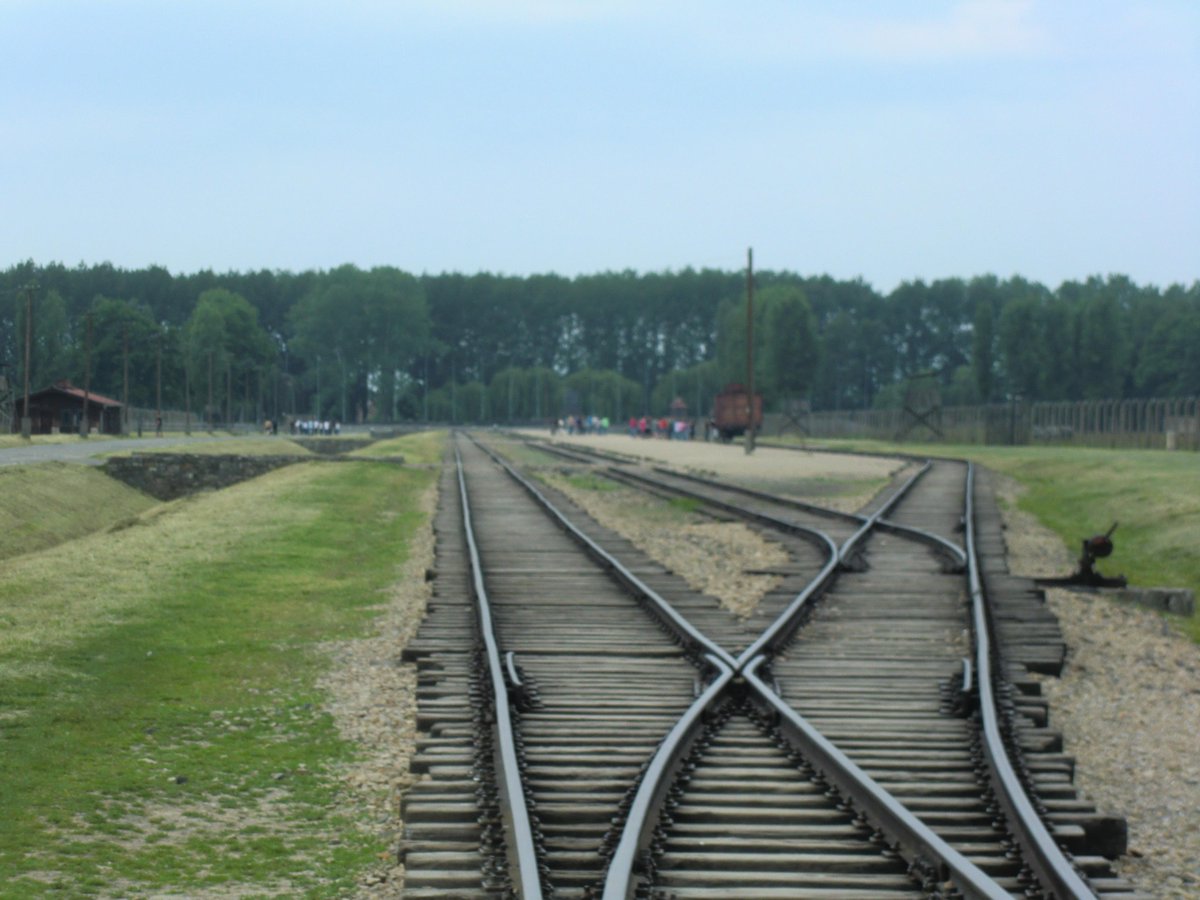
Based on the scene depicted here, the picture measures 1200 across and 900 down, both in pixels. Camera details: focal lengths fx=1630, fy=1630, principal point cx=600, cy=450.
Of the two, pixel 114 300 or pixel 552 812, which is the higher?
pixel 114 300

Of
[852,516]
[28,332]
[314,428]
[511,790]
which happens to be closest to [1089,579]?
[852,516]

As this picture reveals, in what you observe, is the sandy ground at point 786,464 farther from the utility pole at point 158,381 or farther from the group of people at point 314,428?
the group of people at point 314,428

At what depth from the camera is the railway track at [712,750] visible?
646 cm

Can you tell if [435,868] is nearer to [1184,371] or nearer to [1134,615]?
[1134,615]

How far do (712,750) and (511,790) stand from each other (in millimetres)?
1597

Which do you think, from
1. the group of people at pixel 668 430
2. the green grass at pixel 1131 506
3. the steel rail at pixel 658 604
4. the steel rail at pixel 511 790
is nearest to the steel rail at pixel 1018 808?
the steel rail at pixel 658 604

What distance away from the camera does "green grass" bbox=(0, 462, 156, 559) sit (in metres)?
28.5

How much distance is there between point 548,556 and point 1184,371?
124 meters

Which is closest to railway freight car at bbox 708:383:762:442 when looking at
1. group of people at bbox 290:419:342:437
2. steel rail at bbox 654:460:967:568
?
group of people at bbox 290:419:342:437

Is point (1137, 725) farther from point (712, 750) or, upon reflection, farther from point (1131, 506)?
point (1131, 506)

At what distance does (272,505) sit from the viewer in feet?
97.4

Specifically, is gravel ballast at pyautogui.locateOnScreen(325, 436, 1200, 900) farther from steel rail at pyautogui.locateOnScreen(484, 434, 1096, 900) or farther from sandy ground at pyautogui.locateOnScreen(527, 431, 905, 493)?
sandy ground at pyautogui.locateOnScreen(527, 431, 905, 493)

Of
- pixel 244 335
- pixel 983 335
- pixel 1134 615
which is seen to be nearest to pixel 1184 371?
pixel 983 335

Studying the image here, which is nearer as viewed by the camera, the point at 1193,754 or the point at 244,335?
the point at 1193,754
